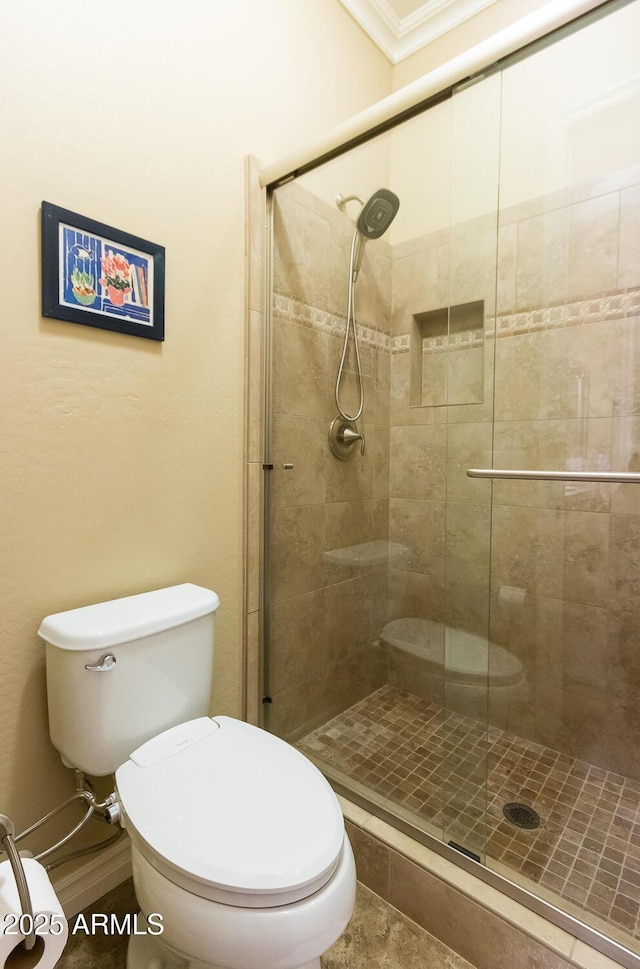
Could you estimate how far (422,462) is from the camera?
1780 millimetres

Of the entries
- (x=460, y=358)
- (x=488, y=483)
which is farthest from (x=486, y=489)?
(x=460, y=358)

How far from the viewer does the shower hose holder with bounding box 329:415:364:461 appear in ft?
5.59

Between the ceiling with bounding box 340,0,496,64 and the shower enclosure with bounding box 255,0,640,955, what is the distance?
2.63 ft

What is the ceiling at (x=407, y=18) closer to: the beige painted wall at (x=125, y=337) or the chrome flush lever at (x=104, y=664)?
the beige painted wall at (x=125, y=337)

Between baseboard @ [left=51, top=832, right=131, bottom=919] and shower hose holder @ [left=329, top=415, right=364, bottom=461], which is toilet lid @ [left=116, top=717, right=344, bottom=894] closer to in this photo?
baseboard @ [left=51, top=832, right=131, bottom=919]

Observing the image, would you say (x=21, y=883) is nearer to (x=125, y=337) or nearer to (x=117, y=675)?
(x=117, y=675)

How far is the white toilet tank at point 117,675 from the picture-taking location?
3.17ft

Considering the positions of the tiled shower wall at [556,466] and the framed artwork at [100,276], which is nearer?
the framed artwork at [100,276]

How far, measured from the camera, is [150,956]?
985 millimetres

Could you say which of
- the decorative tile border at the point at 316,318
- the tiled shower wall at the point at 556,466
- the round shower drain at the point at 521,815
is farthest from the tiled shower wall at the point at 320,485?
the round shower drain at the point at 521,815

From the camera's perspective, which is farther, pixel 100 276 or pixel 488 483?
pixel 488 483

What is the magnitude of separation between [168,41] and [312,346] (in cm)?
87

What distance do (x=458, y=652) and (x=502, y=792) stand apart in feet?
1.34

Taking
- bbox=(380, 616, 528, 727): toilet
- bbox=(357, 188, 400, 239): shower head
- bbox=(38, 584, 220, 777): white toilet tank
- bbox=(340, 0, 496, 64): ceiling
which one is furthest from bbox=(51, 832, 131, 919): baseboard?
bbox=(340, 0, 496, 64): ceiling
